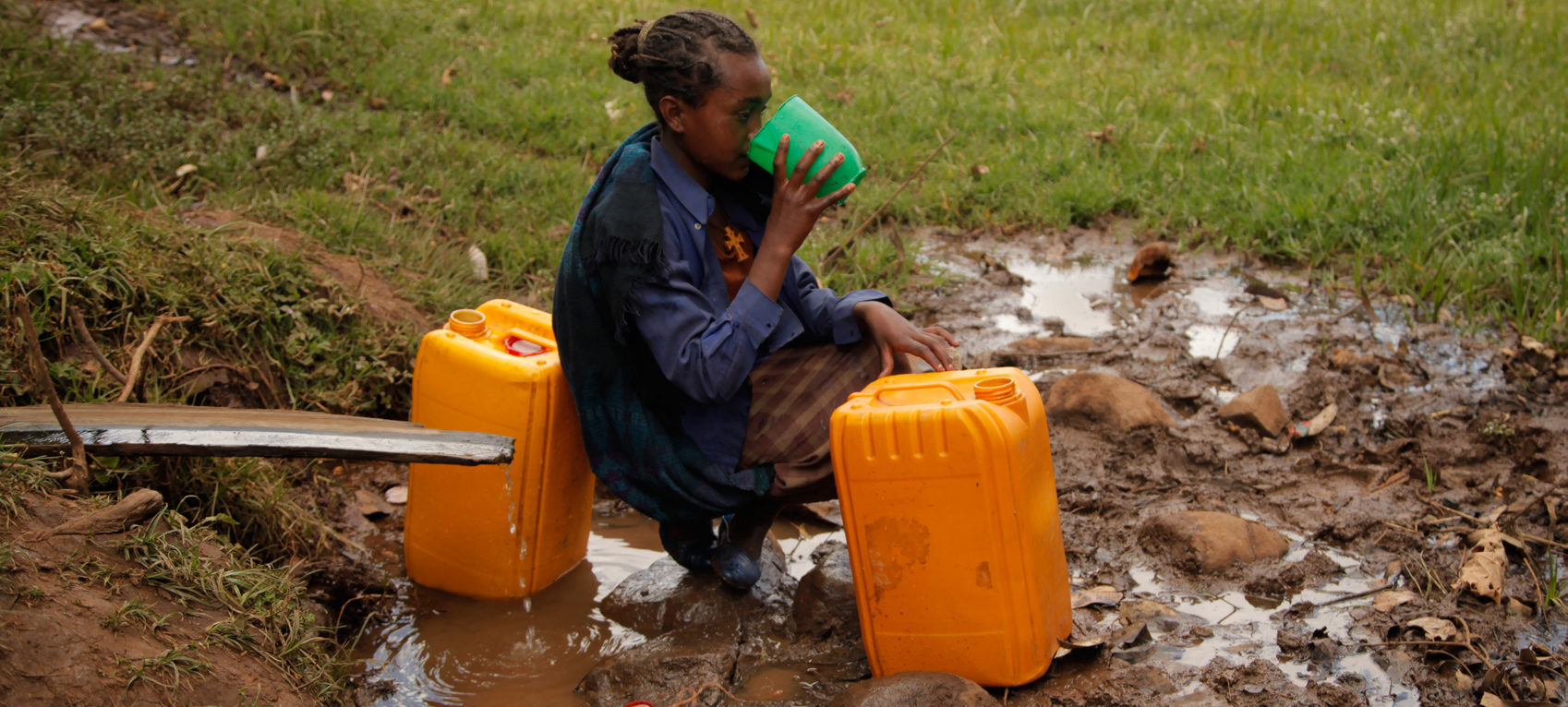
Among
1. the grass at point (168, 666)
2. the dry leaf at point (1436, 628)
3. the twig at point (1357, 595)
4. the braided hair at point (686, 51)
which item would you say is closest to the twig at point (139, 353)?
the grass at point (168, 666)

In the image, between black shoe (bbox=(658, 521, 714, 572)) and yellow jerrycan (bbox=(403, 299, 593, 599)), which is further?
black shoe (bbox=(658, 521, 714, 572))

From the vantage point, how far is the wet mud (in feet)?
7.16

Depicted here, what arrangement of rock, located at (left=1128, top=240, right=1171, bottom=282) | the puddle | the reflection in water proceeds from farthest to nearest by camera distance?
rock, located at (left=1128, top=240, right=1171, bottom=282) → the reflection in water → the puddle

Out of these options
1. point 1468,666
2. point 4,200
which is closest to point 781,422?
point 1468,666

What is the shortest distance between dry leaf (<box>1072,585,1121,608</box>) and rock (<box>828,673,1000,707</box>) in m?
0.55

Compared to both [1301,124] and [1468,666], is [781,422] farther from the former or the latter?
[1301,124]

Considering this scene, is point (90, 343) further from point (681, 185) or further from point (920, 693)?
point (920, 693)

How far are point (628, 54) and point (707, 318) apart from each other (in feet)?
1.84

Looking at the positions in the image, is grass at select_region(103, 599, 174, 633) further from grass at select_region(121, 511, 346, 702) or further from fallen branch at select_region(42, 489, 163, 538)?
fallen branch at select_region(42, 489, 163, 538)

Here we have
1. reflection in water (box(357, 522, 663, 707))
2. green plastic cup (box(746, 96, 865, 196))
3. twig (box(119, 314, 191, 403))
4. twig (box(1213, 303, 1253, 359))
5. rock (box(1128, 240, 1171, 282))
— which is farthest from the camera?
rock (box(1128, 240, 1171, 282))

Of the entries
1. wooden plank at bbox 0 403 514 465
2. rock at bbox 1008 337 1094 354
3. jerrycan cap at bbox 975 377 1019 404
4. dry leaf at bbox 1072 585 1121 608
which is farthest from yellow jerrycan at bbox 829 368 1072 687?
rock at bbox 1008 337 1094 354

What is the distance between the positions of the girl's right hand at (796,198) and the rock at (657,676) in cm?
86

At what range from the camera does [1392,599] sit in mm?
2396

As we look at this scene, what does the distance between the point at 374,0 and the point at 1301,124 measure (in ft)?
15.7
